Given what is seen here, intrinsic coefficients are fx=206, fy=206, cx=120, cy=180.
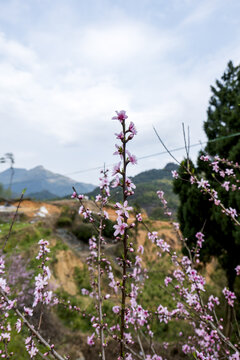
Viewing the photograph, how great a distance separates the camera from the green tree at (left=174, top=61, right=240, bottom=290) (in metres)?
6.48

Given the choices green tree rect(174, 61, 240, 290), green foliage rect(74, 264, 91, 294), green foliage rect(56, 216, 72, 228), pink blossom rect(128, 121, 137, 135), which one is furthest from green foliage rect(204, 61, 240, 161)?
green foliage rect(56, 216, 72, 228)

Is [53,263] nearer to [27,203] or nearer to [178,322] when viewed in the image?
[178,322]

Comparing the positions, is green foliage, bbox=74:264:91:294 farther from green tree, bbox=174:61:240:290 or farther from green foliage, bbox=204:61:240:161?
green foliage, bbox=204:61:240:161

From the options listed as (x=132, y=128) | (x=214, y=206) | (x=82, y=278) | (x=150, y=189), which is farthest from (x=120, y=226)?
(x=82, y=278)

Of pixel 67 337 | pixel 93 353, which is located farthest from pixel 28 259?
pixel 93 353

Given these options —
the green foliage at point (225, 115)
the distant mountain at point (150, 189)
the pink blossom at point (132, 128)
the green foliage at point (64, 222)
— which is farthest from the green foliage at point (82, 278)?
the pink blossom at point (132, 128)

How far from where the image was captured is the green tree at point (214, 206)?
21.3 ft

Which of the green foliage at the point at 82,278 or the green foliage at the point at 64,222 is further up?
the green foliage at the point at 64,222

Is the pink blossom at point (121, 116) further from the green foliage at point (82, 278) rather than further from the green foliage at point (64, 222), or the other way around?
the green foliage at point (64, 222)

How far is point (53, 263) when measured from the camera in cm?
990

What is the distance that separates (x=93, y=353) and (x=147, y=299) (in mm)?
4524

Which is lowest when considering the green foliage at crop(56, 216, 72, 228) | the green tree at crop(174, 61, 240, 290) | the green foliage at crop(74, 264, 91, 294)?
the green foliage at crop(74, 264, 91, 294)

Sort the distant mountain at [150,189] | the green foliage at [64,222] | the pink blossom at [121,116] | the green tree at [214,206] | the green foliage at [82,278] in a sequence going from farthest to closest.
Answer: the green foliage at [64,222]
the green foliage at [82,278]
the green tree at [214,206]
the distant mountain at [150,189]
the pink blossom at [121,116]

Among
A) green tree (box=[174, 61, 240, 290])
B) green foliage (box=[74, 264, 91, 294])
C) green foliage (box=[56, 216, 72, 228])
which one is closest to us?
green tree (box=[174, 61, 240, 290])
